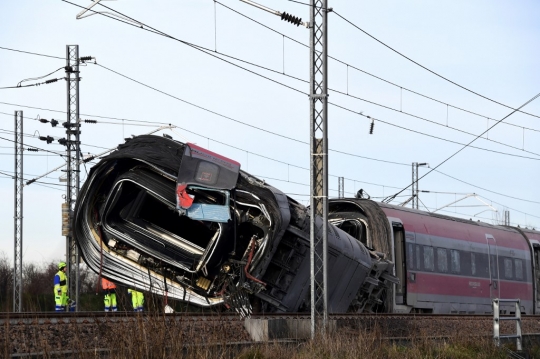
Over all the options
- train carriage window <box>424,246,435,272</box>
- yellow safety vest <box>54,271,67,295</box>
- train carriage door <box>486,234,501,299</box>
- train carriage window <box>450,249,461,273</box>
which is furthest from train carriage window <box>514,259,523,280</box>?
yellow safety vest <box>54,271,67,295</box>

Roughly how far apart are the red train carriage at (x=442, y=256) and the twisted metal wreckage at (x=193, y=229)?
4.36 metres

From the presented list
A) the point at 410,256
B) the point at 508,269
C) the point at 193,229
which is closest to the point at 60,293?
the point at 193,229

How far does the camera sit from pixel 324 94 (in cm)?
1502

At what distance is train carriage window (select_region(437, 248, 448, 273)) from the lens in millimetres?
22727

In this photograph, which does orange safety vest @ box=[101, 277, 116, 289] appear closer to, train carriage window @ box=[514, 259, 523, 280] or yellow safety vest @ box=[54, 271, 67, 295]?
yellow safety vest @ box=[54, 271, 67, 295]

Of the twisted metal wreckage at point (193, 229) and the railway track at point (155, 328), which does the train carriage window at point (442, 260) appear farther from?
the twisted metal wreckage at point (193, 229)

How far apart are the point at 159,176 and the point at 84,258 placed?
8.52ft

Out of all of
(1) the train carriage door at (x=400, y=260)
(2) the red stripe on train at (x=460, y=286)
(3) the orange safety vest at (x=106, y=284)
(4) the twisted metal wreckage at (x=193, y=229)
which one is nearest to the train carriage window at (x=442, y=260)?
(2) the red stripe on train at (x=460, y=286)

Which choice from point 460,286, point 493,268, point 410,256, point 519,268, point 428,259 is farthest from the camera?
point 519,268

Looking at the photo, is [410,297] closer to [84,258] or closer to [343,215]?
[343,215]

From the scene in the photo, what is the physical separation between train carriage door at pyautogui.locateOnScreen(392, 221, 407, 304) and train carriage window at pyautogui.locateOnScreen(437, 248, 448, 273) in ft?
6.03

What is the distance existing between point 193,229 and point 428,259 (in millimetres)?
8265

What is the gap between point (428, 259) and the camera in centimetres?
2223

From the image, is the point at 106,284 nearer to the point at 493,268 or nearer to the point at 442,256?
the point at 442,256
